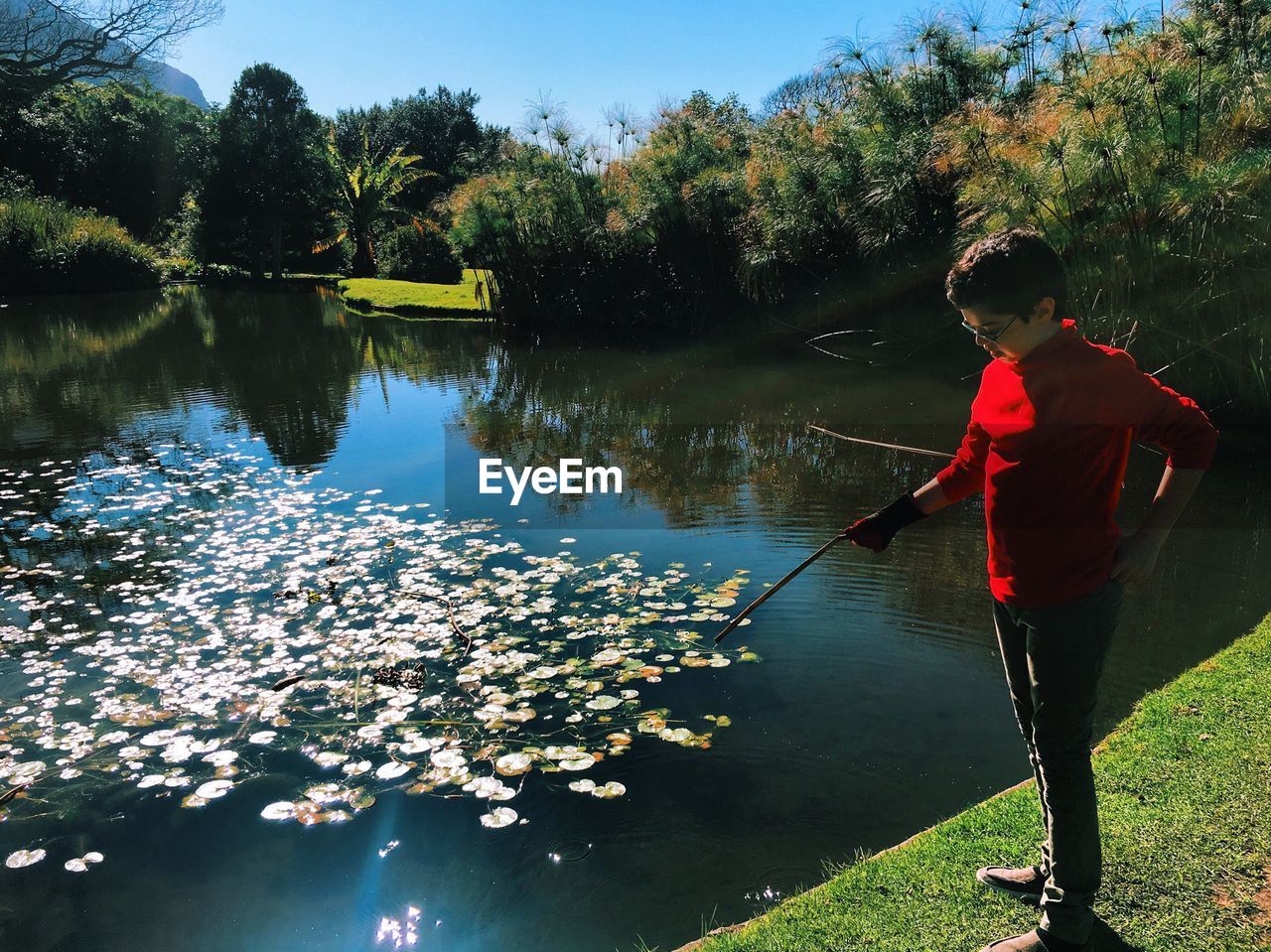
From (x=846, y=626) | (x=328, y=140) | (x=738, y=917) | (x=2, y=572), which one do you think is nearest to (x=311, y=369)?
(x=2, y=572)

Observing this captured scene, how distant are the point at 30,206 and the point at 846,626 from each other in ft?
131

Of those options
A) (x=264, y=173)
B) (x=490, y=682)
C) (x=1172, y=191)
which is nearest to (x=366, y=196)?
(x=264, y=173)

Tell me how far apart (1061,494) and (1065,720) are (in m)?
0.57

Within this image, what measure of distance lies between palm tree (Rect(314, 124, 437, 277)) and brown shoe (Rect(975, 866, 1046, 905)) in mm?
41640

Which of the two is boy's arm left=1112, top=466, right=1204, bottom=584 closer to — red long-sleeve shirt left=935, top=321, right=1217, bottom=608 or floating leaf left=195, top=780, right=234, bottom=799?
red long-sleeve shirt left=935, top=321, right=1217, bottom=608

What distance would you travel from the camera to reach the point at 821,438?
10211 mm

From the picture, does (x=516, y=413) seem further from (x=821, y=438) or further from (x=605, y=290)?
(x=605, y=290)

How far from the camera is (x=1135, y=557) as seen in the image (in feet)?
7.22

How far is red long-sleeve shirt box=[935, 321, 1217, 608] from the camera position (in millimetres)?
2141

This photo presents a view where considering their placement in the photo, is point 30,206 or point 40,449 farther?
point 30,206

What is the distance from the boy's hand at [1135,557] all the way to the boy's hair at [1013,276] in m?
0.59

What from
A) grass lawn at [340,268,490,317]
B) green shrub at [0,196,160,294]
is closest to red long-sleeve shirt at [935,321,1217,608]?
grass lawn at [340,268,490,317]

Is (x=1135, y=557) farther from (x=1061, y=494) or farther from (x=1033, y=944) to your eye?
(x=1033, y=944)

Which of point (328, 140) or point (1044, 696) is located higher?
point (328, 140)
